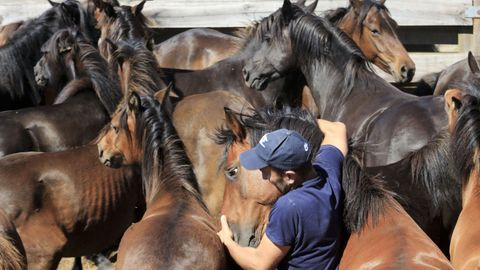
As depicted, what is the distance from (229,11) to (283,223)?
6.07 m

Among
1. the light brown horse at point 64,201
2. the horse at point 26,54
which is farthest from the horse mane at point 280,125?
the horse at point 26,54

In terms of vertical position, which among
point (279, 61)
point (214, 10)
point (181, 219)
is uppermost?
point (181, 219)

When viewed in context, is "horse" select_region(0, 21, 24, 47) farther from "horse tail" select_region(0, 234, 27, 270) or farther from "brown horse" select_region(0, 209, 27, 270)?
"horse tail" select_region(0, 234, 27, 270)

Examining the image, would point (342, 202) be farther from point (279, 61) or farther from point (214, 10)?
point (214, 10)

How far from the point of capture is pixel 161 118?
4938 millimetres

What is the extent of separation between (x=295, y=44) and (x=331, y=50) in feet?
1.07

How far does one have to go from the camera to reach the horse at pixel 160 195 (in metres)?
4.02

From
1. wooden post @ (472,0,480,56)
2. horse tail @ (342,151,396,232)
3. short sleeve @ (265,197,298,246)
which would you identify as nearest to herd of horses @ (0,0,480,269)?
horse tail @ (342,151,396,232)

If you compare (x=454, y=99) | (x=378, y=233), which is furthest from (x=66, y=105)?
(x=378, y=233)

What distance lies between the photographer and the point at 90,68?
295 inches

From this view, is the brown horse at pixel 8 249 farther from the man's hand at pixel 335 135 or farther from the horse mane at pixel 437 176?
the horse mane at pixel 437 176

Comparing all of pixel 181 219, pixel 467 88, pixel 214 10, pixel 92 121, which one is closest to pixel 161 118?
pixel 181 219

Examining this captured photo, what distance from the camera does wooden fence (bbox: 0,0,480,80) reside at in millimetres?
8930

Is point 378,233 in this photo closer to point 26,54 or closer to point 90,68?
point 90,68
